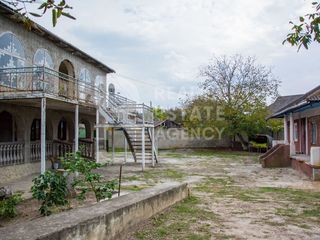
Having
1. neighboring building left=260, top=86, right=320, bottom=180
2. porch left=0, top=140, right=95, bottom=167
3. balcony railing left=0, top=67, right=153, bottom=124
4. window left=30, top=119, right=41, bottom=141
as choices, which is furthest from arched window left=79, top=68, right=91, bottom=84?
neighboring building left=260, top=86, right=320, bottom=180

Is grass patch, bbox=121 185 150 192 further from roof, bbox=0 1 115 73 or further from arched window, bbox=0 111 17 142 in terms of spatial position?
arched window, bbox=0 111 17 142

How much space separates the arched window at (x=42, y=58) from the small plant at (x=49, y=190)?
758 cm

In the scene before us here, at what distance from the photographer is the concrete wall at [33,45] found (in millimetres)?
11500

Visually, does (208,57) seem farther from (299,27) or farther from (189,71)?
(299,27)

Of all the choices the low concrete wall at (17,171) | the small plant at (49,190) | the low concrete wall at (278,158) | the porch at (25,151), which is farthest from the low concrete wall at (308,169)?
the low concrete wall at (17,171)

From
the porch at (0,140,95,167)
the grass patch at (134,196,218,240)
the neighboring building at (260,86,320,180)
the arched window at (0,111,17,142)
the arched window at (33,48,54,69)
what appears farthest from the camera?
the neighboring building at (260,86,320,180)

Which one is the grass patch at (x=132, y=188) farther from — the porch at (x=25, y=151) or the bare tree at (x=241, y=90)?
the bare tree at (x=241, y=90)

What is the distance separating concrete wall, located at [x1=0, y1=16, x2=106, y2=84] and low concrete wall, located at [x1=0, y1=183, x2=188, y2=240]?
332 inches

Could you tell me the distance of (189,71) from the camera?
30141 millimetres

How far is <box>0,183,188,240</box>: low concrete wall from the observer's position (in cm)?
342

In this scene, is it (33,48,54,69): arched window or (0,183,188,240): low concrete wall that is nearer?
(0,183,188,240): low concrete wall

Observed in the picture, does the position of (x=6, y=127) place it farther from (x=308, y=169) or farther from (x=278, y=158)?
(x=278, y=158)

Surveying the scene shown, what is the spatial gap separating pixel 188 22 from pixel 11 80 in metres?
7.16

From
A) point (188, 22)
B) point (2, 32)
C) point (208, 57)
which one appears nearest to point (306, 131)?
point (188, 22)
